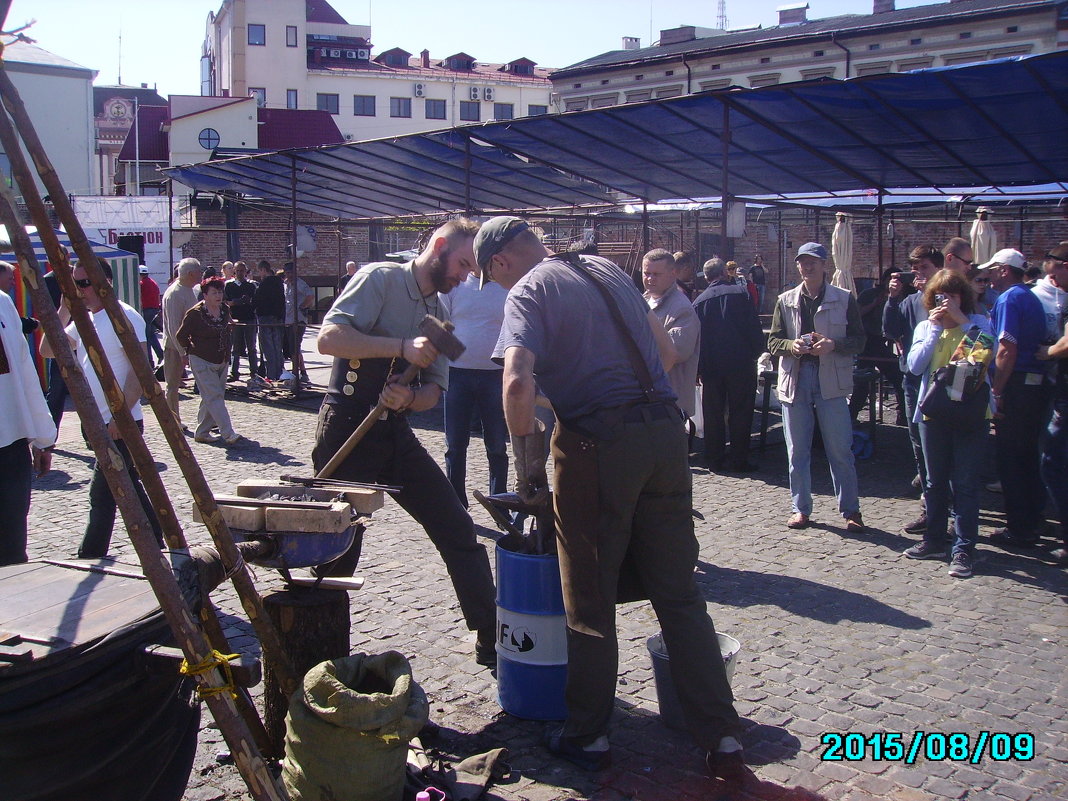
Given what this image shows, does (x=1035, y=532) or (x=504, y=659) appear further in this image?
(x=1035, y=532)

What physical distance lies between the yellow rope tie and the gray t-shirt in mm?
1494

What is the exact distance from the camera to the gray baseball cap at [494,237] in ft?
12.7

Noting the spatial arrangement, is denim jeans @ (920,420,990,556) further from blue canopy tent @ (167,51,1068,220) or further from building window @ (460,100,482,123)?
building window @ (460,100,482,123)

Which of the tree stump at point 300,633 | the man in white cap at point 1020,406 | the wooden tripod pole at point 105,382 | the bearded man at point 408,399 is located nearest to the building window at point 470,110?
the man in white cap at point 1020,406

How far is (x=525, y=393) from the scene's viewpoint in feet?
11.3

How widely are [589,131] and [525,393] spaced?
768 cm

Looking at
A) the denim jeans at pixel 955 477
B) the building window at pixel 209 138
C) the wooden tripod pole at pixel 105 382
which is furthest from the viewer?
the building window at pixel 209 138

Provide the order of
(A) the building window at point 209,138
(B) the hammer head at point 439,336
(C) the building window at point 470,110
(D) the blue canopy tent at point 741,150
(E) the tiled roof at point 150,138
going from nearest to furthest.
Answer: (B) the hammer head at point 439,336
(D) the blue canopy tent at point 741,150
(A) the building window at point 209,138
(E) the tiled roof at point 150,138
(C) the building window at point 470,110

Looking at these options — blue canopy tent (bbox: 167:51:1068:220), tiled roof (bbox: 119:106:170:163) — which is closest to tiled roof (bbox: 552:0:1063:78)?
tiled roof (bbox: 119:106:170:163)

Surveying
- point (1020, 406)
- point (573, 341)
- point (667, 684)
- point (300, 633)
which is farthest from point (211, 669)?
point (1020, 406)

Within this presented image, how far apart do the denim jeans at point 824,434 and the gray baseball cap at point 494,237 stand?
3801mm

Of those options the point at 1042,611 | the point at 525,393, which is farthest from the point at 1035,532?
the point at 525,393

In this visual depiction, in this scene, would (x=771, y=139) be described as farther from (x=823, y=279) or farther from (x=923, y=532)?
(x=923, y=532)
